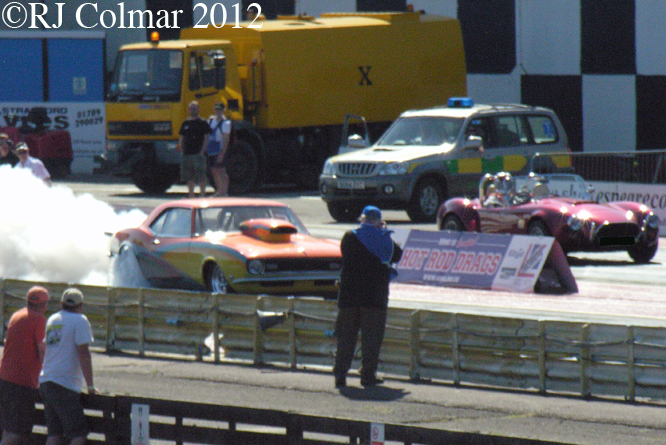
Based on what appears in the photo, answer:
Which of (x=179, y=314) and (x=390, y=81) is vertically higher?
(x=390, y=81)

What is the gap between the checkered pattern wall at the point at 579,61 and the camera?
29234mm

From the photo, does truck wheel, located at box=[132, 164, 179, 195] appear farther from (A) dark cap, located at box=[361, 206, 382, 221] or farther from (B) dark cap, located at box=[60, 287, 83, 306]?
(B) dark cap, located at box=[60, 287, 83, 306]

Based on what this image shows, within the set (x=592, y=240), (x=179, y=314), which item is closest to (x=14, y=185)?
(x=179, y=314)

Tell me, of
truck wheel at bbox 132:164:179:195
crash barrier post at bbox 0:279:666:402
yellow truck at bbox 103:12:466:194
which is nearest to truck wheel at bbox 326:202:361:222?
yellow truck at bbox 103:12:466:194

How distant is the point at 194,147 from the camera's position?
2133 cm

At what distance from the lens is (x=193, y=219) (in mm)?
14594

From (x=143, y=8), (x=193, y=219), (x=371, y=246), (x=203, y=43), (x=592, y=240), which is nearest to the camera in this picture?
(x=371, y=246)

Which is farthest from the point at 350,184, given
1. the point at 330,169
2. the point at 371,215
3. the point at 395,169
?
the point at 371,215

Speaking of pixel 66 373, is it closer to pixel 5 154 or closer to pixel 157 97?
pixel 5 154

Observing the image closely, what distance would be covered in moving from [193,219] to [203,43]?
11.6 metres

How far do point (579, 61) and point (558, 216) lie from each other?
1471cm

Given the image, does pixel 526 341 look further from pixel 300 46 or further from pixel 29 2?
pixel 29 2

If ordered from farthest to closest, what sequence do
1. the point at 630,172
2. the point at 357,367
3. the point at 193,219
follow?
the point at 630,172 < the point at 193,219 < the point at 357,367

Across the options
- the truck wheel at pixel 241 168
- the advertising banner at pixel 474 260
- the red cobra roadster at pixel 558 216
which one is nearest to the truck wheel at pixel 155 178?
the truck wheel at pixel 241 168
